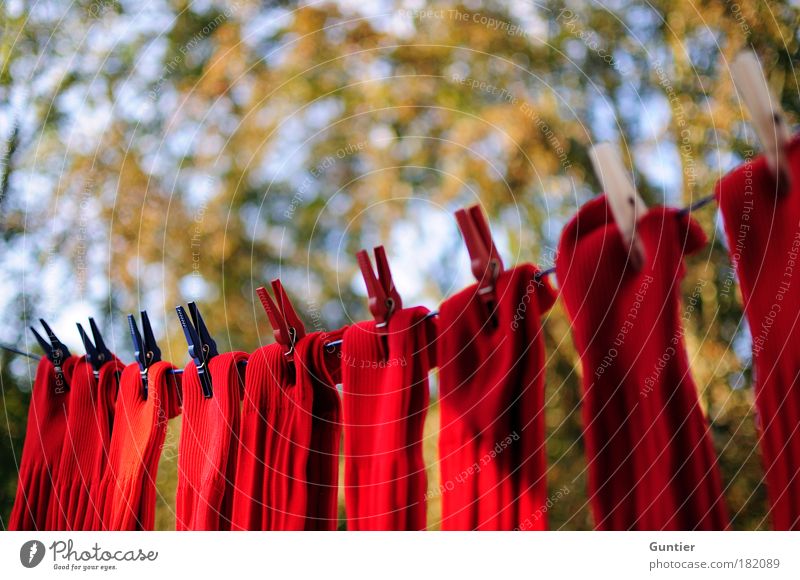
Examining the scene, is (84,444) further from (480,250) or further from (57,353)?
(480,250)

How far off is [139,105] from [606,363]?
1272 millimetres

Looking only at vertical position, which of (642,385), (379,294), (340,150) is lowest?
(642,385)

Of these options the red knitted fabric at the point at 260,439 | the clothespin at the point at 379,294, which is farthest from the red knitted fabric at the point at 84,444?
the clothespin at the point at 379,294

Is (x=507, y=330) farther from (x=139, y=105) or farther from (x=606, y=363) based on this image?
(x=139, y=105)

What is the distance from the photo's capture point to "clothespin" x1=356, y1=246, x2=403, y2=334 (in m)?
0.58

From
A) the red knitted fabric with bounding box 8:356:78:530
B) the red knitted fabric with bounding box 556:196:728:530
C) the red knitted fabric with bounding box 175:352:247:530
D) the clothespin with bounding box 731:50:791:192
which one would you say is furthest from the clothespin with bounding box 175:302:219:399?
the clothespin with bounding box 731:50:791:192

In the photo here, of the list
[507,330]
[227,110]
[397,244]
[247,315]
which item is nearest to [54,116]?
[227,110]

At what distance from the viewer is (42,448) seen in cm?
72

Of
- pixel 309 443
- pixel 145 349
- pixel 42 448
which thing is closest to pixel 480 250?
pixel 309 443

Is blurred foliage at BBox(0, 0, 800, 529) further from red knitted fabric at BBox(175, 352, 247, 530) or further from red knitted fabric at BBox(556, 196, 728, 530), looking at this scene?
red knitted fabric at BBox(556, 196, 728, 530)

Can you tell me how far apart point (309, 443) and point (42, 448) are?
27 cm

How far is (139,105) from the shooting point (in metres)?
1.54

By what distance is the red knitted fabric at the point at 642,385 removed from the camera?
0.47m

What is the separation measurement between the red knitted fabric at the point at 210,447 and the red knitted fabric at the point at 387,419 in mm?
101
